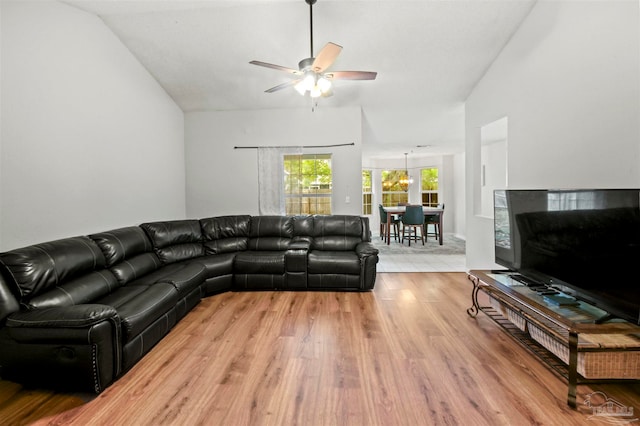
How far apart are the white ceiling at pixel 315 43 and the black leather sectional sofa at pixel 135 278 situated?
6.70 ft

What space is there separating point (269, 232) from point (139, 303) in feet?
7.26

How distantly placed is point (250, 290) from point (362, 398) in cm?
237

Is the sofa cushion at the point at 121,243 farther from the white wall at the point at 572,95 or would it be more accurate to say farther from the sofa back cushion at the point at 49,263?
the white wall at the point at 572,95

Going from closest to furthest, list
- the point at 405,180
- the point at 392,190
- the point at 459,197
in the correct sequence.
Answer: the point at 459,197 < the point at 405,180 < the point at 392,190

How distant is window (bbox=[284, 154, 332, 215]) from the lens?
5.02 metres

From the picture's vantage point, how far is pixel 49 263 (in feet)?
7.00

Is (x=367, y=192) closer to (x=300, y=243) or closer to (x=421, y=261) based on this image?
(x=421, y=261)

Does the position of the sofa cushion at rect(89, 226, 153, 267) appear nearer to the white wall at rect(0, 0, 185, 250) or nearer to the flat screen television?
the white wall at rect(0, 0, 185, 250)

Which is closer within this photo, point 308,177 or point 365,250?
point 365,250

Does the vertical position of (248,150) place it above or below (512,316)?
above

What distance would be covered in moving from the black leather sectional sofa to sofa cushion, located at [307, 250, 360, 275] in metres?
0.01

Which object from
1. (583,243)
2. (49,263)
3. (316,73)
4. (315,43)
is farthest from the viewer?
(315,43)

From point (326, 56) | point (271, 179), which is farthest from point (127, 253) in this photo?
point (326, 56)

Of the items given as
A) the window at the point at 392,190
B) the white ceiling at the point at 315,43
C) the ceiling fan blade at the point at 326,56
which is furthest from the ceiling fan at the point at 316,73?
the window at the point at 392,190
